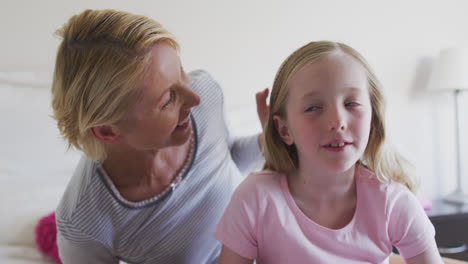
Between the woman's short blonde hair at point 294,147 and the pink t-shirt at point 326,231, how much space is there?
0.19 ft

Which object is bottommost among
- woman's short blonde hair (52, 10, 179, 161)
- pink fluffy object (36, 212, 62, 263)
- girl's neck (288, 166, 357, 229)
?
pink fluffy object (36, 212, 62, 263)

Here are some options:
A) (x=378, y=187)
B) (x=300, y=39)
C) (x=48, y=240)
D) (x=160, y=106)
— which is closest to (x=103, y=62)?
(x=160, y=106)

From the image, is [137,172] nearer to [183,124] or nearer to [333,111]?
[183,124]

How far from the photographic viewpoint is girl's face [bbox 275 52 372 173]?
2.49 feet

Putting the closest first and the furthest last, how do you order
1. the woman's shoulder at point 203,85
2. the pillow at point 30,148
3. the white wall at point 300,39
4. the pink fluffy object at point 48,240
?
1. the woman's shoulder at point 203,85
2. the pink fluffy object at point 48,240
3. the pillow at point 30,148
4. the white wall at point 300,39

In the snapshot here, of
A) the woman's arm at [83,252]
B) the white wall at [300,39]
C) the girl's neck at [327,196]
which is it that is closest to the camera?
the girl's neck at [327,196]

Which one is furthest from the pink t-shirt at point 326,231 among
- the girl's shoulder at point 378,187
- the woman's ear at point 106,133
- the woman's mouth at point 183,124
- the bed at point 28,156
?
the bed at point 28,156

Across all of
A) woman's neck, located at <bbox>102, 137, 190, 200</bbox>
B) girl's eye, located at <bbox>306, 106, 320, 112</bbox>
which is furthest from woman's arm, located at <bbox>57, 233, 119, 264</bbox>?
girl's eye, located at <bbox>306, 106, 320, 112</bbox>

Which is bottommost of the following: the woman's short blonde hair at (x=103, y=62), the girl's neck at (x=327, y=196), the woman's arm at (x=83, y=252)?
the woman's arm at (x=83, y=252)

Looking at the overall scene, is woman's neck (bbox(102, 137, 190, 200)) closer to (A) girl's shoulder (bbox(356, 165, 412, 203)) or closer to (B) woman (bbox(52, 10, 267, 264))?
(B) woman (bbox(52, 10, 267, 264))

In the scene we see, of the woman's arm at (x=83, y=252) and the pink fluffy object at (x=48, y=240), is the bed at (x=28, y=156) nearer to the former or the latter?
the pink fluffy object at (x=48, y=240)

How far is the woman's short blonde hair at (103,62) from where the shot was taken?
81 cm

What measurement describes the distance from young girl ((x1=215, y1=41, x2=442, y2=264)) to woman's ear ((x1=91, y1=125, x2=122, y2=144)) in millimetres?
336

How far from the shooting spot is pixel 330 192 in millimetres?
875
